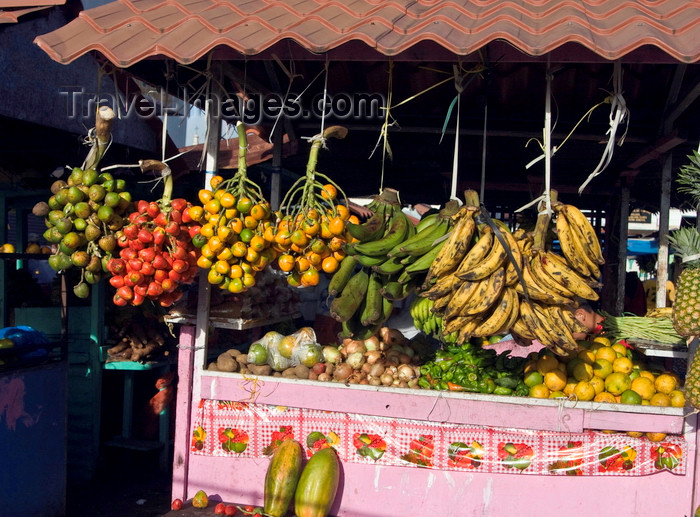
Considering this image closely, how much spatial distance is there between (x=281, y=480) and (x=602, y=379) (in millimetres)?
2194

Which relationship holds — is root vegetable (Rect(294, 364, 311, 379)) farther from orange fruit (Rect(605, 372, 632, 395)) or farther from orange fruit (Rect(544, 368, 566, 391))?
orange fruit (Rect(605, 372, 632, 395))

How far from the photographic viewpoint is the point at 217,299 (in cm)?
438

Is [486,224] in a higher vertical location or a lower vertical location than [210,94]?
lower

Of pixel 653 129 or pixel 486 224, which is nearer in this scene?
pixel 486 224

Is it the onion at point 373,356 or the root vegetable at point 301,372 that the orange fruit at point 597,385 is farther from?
the root vegetable at point 301,372

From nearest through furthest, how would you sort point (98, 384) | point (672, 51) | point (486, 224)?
point (672, 51) < point (486, 224) < point (98, 384)

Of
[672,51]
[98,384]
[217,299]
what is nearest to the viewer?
[672,51]

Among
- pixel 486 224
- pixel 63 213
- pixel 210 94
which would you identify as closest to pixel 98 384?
pixel 63 213

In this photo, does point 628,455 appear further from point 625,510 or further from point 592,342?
point 592,342

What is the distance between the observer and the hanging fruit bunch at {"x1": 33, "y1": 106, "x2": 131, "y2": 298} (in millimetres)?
3672

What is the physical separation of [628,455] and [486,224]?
1.74m

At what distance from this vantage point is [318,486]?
381 cm

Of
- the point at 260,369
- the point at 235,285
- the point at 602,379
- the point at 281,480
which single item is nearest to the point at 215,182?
the point at 235,285

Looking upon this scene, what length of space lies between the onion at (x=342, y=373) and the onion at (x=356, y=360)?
0.09 meters
